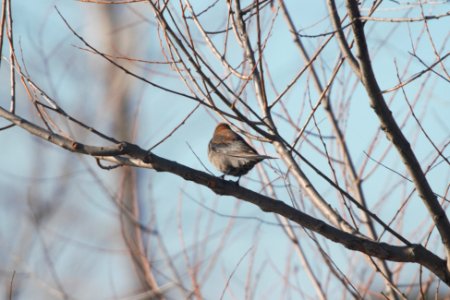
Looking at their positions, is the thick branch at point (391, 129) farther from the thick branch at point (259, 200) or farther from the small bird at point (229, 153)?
the small bird at point (229, 153)

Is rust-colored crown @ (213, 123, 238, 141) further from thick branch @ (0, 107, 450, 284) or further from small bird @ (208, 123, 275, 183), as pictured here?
thick branch @ (0, 107, 450, 284)

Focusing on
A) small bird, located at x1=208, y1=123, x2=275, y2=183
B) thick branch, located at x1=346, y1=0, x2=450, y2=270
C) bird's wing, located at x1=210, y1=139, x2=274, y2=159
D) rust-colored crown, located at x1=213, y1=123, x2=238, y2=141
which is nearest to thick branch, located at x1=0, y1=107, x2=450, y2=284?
thick branch, located at x1=346, y1=0, x2=450, y2=270

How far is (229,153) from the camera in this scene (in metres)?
4.81

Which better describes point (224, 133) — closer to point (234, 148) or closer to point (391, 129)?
point (234, 148)

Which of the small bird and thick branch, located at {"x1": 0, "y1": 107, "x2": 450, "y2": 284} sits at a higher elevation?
the small bird

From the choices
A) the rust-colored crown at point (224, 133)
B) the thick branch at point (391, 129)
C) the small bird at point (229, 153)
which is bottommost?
the thick branch at point (391, 129)

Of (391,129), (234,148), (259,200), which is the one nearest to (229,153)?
(234,148)

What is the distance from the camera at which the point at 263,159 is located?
395 cm

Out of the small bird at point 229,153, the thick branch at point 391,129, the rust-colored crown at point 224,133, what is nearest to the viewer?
the thick branch at point 391,129

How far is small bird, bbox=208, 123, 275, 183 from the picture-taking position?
14.9 ft

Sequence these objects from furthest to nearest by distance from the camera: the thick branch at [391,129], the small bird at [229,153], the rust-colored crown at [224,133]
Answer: the rust-colored crown at [224,133] < the small bird at [229,153] < the thick branch at [391,129]

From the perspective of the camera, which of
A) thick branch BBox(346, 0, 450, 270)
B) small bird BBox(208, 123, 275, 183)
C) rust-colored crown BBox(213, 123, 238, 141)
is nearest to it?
thick branch BBox(346, 0, 450, 270)

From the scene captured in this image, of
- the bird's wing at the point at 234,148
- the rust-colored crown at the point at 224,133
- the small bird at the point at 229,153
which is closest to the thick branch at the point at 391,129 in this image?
the small bird at the point at 229,153

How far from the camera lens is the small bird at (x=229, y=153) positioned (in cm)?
455
